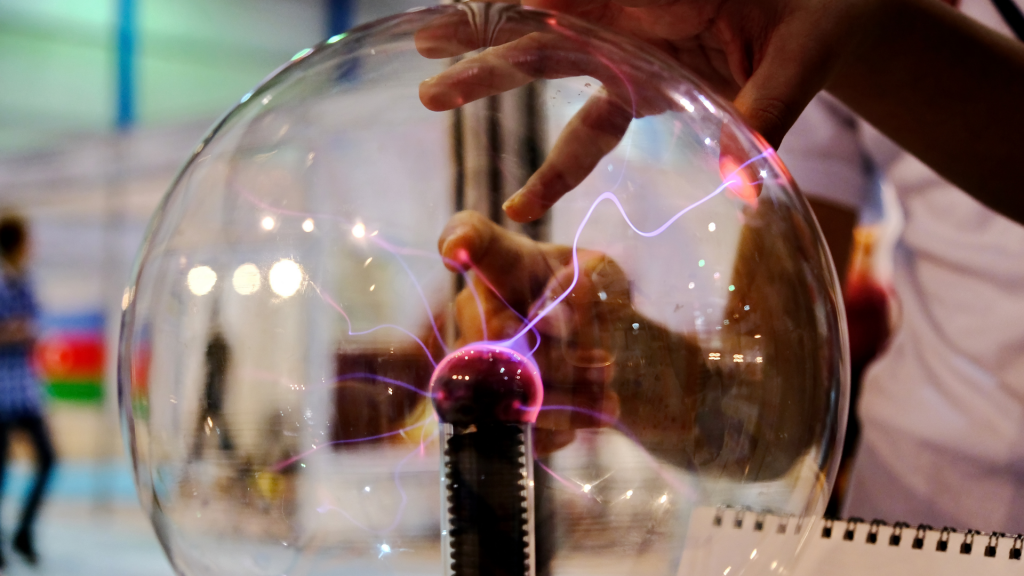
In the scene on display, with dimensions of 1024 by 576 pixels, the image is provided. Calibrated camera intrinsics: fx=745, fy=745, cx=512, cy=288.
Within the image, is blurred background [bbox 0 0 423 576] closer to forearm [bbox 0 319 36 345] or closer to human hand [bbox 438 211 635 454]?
forearm [bbox 0 319 36 345]

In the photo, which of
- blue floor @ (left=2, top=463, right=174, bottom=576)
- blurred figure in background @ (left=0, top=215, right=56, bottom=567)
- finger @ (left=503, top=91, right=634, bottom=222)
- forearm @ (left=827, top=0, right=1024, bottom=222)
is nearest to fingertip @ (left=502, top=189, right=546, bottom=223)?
finger @ (left=503, top=91, right=634, bottom=222)

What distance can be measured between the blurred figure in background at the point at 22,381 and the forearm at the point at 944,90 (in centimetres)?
274

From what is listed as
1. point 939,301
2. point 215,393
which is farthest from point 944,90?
point 215,393

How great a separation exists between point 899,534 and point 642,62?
1.01 feet

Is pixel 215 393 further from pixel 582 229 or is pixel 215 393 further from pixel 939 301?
pixel 939 301

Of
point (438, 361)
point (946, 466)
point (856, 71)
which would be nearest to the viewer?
point (438, 361)

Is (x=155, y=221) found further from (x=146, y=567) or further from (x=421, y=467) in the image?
(x=146, y=567)

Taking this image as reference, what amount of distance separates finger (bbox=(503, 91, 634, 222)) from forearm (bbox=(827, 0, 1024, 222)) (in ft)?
0.77

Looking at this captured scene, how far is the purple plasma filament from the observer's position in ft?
1.02

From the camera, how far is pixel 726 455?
0.34 m

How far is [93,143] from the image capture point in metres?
3.30

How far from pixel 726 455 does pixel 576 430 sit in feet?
0.24

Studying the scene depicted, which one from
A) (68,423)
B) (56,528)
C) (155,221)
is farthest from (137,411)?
(68,423)

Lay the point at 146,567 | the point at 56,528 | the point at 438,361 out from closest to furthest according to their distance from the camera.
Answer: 1. the point at 438,361
2. the point at 146,567
3. the point at 56,528
